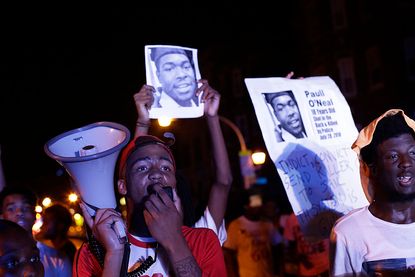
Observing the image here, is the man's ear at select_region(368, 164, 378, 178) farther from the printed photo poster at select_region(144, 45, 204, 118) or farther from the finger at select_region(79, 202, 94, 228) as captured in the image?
the finger at select_region(79, 202, 94, 228)

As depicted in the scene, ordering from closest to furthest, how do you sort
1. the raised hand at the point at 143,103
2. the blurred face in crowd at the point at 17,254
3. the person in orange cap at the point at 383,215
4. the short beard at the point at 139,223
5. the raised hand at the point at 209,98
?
1. the blurred face in crowd at the point at 17,254
2. the short beard at the point at 139,223
3. the person in orange cap at the point at 383,215
4. the raised hand at the point at 143,103
5. the raised hand at the point at 209,98

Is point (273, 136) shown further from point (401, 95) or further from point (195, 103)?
point (401, 95)

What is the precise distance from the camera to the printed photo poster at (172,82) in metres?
4.08

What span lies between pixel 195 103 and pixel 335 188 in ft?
3.82

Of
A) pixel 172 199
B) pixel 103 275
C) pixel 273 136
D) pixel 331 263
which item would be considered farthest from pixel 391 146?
pixel 103 275

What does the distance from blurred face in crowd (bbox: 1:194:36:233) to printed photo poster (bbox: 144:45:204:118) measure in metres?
1.35

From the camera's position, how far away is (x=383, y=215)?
319 centimetres

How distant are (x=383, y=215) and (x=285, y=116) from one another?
1172 millimetres

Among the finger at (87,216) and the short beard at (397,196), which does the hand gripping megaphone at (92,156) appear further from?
the short beard at (397,196)

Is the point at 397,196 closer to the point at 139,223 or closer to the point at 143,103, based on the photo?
the point at 139,223

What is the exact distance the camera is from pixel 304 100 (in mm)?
4285

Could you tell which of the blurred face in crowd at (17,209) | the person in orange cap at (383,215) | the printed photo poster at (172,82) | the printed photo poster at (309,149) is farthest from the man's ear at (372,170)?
the blurred face in crowd at (17,209)

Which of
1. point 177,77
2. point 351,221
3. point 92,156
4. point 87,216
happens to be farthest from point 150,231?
point 177,77

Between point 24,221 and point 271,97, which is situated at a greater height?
point 271,97
